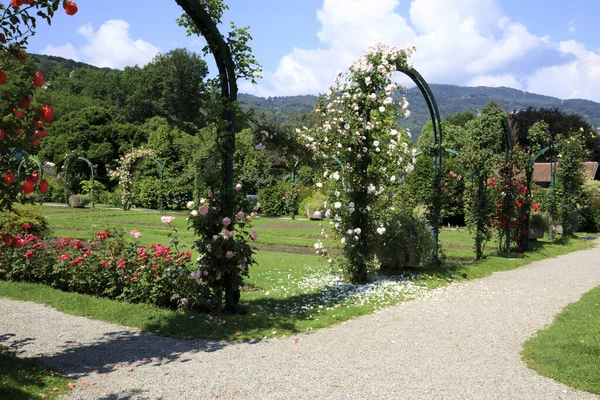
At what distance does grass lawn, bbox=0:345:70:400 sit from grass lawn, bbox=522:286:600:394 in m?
4.13

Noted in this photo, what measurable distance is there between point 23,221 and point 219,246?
5.99 metres

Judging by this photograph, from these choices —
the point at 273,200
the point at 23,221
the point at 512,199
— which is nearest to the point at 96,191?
the point at 273,200

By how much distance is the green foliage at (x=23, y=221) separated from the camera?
377 inches

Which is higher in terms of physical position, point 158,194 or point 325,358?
point 158,194

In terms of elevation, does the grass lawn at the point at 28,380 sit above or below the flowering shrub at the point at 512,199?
below

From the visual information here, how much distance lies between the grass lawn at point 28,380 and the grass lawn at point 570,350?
13.6ft

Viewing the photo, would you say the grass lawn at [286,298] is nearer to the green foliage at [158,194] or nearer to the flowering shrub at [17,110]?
the flowering shrub at [17,110]

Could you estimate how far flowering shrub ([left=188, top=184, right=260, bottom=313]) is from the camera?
19.8ft

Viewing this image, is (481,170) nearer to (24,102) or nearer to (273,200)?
(24,102)

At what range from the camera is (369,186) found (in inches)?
337

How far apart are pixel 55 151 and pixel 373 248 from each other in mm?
37451

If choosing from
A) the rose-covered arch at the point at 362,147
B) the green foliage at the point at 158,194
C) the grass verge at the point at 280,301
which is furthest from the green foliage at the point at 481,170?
the green foliage at the point at 158,194

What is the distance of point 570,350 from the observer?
4848mm

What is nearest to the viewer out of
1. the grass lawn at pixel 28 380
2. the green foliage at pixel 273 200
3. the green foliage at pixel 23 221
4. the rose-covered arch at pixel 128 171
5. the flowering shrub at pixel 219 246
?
the grass lawn at pixel 28 380
